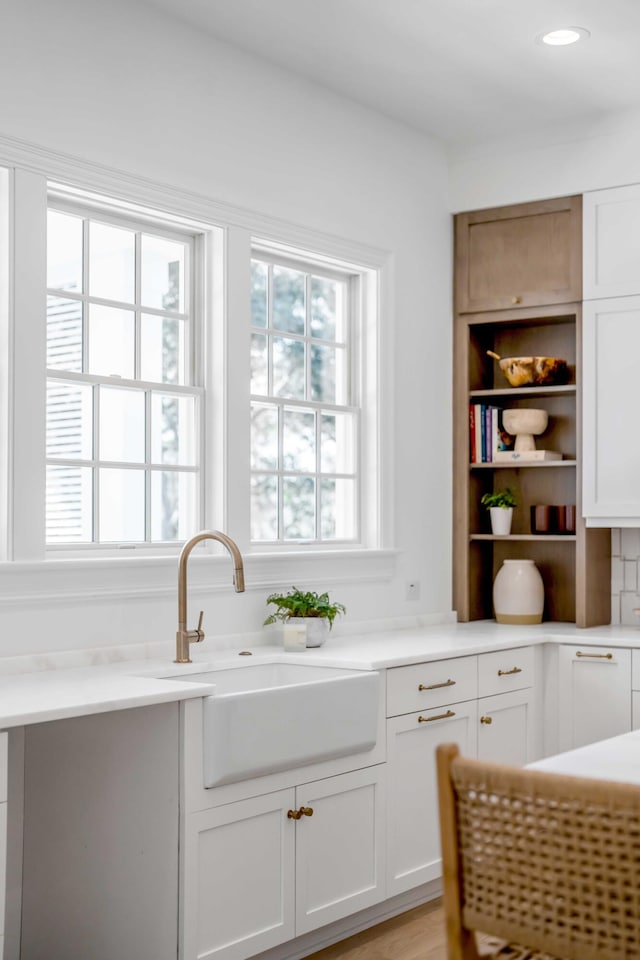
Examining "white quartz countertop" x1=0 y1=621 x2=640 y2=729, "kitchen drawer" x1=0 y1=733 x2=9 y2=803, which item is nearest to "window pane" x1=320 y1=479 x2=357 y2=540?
"white quartz countertop" x1=0 y1=621 x2=640 y2=729

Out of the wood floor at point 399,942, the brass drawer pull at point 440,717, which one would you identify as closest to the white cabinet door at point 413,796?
the brass drawer pull at point 440,717

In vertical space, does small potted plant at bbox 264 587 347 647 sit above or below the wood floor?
above

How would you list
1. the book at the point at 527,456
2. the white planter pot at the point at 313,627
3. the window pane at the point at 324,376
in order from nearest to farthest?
the white planter pot at the point at 313,627 < the window pane at the point at 324,376 < the book at the point at 527,456

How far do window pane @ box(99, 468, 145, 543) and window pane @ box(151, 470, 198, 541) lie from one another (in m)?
0.06

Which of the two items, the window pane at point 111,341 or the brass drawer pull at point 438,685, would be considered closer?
the window pane at point 111,341

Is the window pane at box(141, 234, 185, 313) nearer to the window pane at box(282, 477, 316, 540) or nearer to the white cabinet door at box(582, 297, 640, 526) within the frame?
the window pane at box(282, 477, 316, 540)

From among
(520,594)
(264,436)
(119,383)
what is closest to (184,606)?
(119,383)

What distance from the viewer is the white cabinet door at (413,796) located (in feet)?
11.5

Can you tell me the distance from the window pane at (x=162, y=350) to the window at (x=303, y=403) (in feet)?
1.08

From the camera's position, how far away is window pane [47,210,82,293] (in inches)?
132

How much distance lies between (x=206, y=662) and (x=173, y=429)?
82 centimetres

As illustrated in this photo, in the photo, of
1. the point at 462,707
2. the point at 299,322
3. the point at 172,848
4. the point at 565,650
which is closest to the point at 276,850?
the point at 172,848

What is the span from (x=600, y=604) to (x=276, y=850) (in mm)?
2188

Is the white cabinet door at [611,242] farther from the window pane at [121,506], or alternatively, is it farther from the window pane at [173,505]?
the window pane at [121,506]
